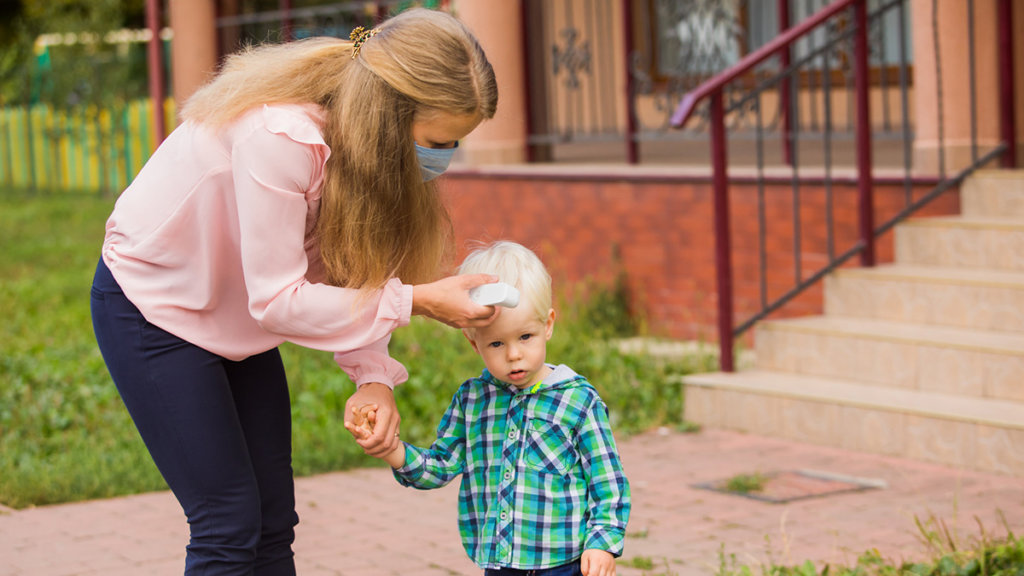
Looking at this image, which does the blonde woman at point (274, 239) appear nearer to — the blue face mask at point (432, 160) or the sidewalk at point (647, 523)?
the blue face mask at point (432, 160)

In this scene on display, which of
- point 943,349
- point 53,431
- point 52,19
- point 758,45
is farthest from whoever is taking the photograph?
point 52,19

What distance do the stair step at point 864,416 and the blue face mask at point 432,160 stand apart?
3.27 metres

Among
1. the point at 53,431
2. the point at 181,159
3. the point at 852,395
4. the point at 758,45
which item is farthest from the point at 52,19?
the point at 181,159

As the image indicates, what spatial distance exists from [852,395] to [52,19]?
19379mm

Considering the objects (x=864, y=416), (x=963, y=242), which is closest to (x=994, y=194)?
(x=963, y=242)

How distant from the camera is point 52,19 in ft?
73.2

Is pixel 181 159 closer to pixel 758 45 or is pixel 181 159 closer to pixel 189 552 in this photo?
pixel 189 552

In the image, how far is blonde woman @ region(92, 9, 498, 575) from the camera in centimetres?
259

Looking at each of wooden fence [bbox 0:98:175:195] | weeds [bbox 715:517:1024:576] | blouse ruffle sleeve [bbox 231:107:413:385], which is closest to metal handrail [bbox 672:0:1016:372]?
weeds [bbox 715:517:1024:576]

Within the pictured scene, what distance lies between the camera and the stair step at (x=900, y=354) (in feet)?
18.8

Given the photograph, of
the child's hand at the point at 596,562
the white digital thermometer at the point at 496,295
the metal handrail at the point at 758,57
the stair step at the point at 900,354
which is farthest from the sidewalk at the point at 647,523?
the white digital thermometer at the point at 496,295

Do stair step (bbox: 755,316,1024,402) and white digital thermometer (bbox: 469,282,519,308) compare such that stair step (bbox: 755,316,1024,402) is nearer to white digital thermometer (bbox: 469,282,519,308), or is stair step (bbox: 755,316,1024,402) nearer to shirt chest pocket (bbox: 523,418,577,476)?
shirt chest pocket (bbox: 523,418,577,476)

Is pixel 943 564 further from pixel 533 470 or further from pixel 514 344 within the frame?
pixel 514 344

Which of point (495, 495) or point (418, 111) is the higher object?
point (418, 111)
